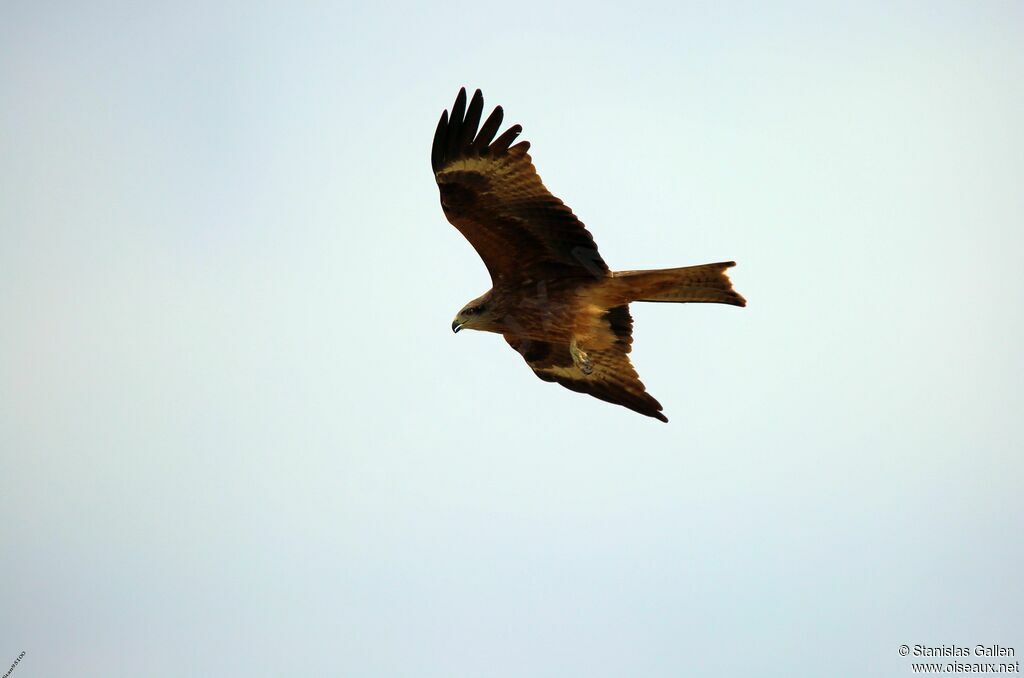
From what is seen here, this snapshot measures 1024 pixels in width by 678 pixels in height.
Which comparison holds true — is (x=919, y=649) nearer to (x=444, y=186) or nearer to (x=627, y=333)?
(x=627, y=333)

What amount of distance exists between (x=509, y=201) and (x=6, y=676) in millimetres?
5721

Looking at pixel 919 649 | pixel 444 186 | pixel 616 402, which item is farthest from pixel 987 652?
pixel 444 186

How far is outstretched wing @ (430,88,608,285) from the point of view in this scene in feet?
47.2

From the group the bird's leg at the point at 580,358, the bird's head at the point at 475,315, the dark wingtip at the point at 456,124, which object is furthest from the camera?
the bird's leg at the point at 580,358

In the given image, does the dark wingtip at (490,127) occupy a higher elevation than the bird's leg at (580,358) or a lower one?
higher

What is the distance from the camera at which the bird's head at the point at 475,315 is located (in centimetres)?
1521

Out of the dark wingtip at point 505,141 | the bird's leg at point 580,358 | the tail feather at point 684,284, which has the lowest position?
the bird's leg at point 580,358

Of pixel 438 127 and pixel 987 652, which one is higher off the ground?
pixel 438 127

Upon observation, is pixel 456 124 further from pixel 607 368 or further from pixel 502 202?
pixel 607 368

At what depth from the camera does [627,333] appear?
50.9 feet

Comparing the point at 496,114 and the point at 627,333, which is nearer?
the point at 496,114

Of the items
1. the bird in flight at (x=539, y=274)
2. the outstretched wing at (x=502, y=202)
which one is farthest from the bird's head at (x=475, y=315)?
the outstretched wing at (x=502, y=202)

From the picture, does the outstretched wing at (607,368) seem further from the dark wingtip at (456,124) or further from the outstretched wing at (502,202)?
the dark wingtip at (456,124)

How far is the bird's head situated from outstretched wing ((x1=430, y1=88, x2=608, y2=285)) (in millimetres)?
441
